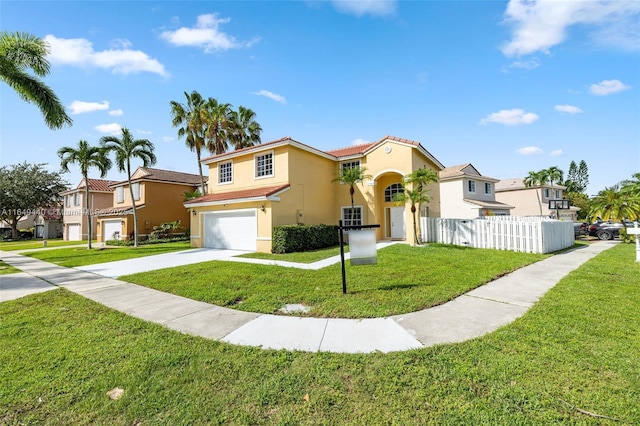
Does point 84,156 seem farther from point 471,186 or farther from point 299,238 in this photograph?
point 471,186

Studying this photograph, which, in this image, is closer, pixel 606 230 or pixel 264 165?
pixel 264 165

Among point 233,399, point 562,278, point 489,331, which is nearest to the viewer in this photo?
point 233,399

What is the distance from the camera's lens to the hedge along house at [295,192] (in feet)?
51.3

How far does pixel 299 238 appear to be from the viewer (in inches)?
576

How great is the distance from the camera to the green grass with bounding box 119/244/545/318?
5754 mm

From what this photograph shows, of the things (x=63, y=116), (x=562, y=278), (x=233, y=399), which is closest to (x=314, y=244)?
(x=562, y=278)

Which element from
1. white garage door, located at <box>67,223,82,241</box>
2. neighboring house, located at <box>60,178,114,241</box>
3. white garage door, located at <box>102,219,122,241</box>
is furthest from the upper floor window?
white garage door, located at <box>67,223,82,241</box>

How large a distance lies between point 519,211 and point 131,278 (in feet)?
140

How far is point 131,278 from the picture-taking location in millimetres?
9055

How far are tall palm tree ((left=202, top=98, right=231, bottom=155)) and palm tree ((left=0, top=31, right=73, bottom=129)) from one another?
32.8 ft

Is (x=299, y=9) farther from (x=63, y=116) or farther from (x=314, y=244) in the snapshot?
(x=63, y=116)

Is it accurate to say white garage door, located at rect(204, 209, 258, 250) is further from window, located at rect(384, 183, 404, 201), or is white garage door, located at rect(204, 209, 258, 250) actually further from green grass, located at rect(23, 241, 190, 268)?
window, located at rect(384, 183, 404, 201)

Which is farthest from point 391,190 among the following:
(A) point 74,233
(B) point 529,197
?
(A) point 74,233

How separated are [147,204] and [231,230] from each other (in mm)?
12492
